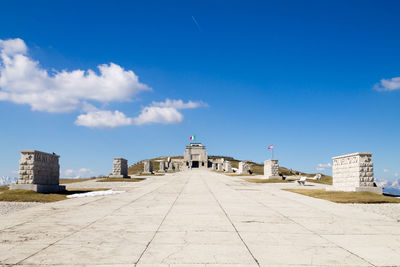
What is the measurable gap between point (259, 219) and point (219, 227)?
73.3 inches

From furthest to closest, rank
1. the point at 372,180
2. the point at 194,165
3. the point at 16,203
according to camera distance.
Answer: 1. the point at 194,165
2. the point at 372,180
3. the point at 16,203

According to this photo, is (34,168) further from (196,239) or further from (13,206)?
(196,239)

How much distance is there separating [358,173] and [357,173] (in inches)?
5.0

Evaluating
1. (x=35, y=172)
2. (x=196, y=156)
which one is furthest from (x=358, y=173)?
(x=196, y=156)

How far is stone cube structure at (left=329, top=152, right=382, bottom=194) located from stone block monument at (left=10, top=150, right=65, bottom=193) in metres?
18.6

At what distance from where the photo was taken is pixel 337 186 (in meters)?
21.9

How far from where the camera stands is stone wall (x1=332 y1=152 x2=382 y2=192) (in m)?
19.0

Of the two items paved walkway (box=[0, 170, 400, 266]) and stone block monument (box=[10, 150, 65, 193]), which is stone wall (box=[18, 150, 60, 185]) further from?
paved walkway (box=[0, 170, 400, 266])

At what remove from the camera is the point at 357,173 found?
19.2m

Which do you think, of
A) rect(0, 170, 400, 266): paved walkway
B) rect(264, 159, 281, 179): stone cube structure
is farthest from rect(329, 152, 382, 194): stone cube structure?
rect(264, 159, 281, 179): stone cube structure

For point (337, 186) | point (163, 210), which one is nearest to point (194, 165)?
point (337, 186)

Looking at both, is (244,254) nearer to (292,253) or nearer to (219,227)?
(292,253)

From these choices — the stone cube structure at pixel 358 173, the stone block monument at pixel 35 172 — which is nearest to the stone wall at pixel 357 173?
the stone cube structure at pixel 358 173

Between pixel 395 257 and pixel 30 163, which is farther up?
pixel 30 163
